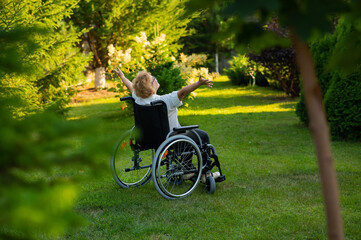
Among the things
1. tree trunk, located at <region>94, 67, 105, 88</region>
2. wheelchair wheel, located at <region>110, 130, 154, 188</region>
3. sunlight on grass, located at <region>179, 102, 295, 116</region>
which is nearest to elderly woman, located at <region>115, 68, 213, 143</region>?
wheelchair wheel, located at <region>110, 130, 154, 188</region>

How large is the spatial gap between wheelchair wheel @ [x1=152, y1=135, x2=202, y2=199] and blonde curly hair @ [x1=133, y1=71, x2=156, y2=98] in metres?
0.59

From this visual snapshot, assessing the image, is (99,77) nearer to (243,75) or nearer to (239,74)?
(239,74)

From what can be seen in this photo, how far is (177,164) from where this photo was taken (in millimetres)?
3582

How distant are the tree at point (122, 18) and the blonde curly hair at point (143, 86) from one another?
10060mm

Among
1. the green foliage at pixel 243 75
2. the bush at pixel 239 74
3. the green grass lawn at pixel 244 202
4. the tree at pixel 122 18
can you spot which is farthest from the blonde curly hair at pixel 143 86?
the bush at pixel 239 74

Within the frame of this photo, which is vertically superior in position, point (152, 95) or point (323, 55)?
point (323, 55)

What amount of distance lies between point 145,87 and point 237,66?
13.2 m

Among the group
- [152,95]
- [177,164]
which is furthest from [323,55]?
[177,164]

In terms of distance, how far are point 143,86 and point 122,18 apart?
1105 centimetres

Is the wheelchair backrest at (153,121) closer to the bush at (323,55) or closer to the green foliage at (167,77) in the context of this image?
the bush at (323,55)

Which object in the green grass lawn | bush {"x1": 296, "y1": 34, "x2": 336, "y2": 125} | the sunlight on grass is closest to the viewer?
the green grass lawn

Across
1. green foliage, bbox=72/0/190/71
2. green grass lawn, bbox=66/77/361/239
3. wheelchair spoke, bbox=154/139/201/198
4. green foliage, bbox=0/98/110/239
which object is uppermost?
green foliage, bbox=72/0/190/71

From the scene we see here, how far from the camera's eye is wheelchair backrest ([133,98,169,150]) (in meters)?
3.45

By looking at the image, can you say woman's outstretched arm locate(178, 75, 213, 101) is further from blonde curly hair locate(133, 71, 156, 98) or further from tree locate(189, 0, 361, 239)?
tree locate(189, 0, 361, 239)
